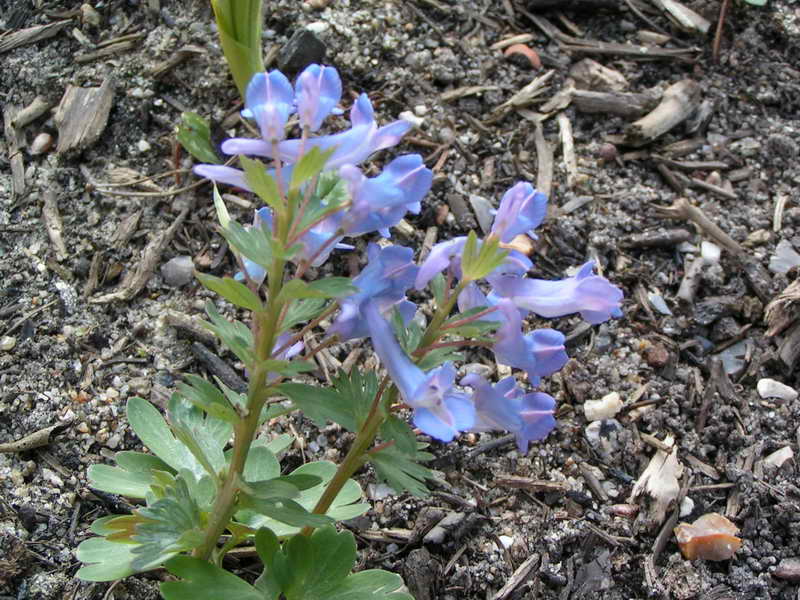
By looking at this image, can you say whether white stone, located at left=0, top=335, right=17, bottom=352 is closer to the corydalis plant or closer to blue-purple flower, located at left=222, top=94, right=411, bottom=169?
the corydalis plant

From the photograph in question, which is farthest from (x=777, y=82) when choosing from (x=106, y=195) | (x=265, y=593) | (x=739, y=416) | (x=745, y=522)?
(x=265, y=593)

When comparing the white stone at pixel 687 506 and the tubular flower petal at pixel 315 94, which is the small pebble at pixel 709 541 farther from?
the tubular flower petal at pixel 315 94

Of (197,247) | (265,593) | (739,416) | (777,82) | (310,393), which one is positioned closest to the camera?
(310,393)

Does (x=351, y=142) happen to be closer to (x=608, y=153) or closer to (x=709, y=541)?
(x=709, y=541)

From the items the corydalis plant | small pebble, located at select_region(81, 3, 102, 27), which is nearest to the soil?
small pebble, located at select_region(81, 3, 102, 27)

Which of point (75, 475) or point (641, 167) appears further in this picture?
point (641, 167)

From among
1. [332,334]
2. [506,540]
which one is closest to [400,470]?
[332,334]

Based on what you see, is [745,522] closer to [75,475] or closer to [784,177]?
[784,177]
